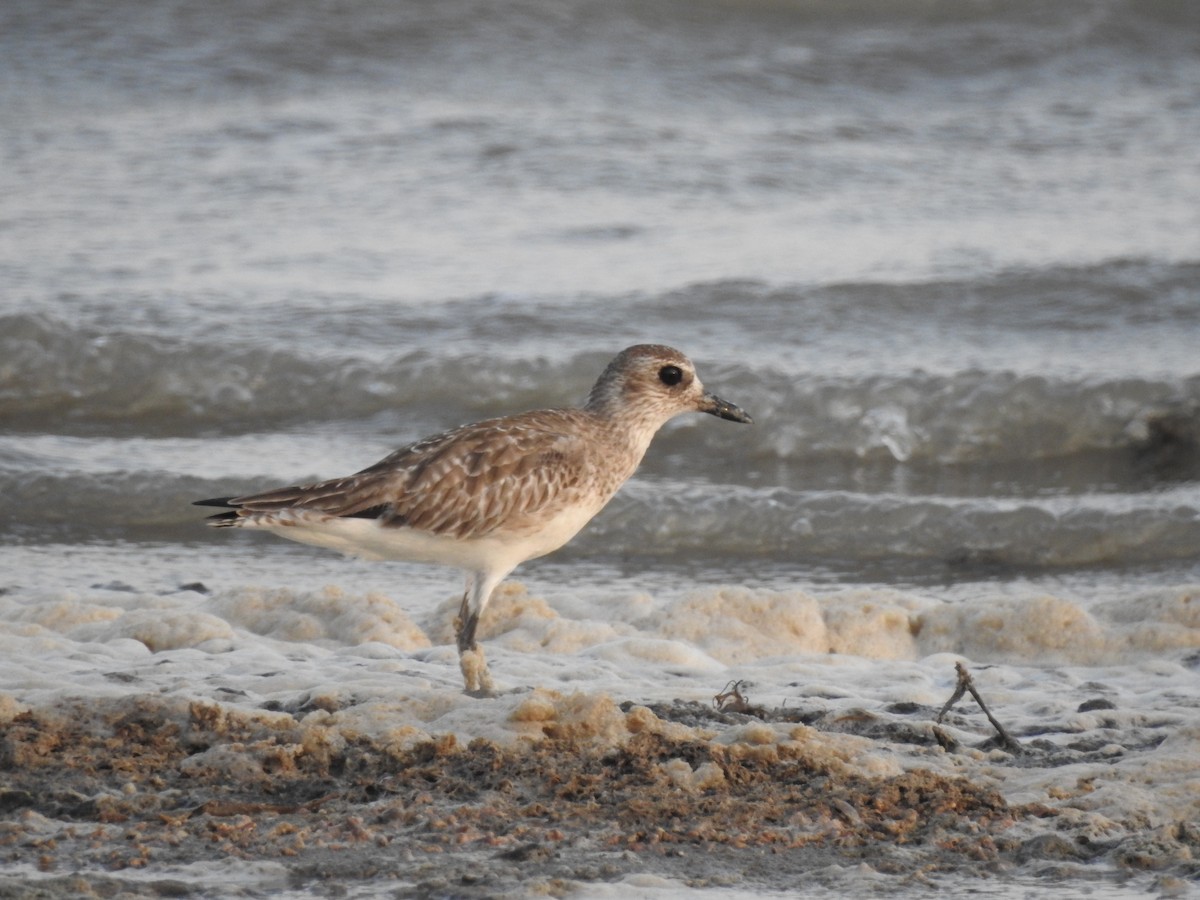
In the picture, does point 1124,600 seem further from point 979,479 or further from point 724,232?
point 724,232

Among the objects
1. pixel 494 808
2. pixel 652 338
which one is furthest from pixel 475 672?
pixel 652 338

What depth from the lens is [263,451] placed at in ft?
29.7

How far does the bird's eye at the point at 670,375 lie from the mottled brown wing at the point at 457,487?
630 millimetres

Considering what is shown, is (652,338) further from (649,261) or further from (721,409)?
(721,409)

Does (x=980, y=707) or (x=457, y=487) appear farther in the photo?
(x=457, y=487)

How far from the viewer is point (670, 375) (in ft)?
20.6

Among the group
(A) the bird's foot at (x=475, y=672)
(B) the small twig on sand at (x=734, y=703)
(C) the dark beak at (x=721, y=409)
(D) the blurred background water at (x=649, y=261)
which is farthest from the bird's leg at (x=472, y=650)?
(D) the blurred background water at (x=649, y=261)

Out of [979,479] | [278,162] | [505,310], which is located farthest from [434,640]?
[278,162]

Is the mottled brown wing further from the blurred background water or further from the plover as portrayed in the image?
the blurred background water

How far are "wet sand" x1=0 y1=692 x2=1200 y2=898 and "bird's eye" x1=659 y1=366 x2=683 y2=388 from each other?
1.74 meters

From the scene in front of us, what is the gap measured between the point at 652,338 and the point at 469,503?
503 centimetres

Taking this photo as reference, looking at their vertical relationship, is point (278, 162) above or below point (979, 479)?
above

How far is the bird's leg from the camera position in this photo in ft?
17.3

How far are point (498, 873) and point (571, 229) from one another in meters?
8.58
